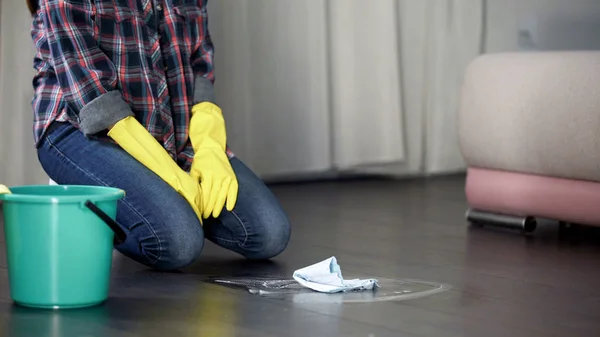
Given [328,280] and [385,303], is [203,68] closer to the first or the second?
[328,280]

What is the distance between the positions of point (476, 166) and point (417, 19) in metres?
1.58

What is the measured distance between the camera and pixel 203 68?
7.68 feet

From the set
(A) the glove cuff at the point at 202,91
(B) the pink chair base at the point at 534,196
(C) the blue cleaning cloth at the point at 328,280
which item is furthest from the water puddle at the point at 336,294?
(B) the pink chair base at the point at 534,196

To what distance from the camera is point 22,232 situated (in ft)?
5.45

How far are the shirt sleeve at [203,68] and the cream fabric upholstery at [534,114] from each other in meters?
0.93

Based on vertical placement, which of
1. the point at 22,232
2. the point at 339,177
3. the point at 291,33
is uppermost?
the point at 291,33

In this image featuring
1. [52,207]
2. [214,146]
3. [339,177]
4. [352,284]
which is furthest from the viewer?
[339,177]

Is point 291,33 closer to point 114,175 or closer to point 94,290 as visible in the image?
point 114,175

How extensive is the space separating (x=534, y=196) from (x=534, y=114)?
23cm

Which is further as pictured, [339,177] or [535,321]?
[339,177]

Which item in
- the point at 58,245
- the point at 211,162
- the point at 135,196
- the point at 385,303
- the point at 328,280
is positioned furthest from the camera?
the point at 211,162

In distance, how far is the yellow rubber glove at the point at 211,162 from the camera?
2133 millimetres

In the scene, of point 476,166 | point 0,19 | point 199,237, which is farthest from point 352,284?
point 0,19

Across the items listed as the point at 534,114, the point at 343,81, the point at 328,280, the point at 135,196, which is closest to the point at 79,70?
the point at 135,196
